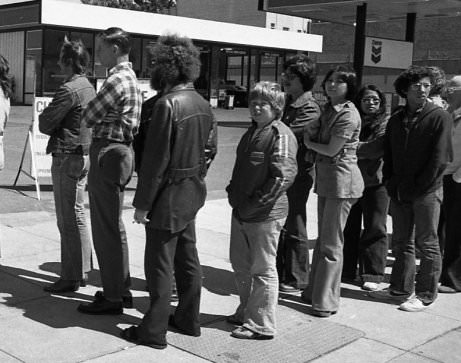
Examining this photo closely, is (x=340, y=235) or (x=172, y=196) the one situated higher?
(x=172, y=196)

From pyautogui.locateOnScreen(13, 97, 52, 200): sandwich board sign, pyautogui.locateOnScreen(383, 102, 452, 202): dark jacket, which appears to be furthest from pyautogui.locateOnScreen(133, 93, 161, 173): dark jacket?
pyautogui.locateOnScreen(13, 97, 52, 200): sandwich board sign

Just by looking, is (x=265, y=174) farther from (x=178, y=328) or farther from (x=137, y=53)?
(x=137, y=53)

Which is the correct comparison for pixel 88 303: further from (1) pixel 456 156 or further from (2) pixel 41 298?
(1) pixel 456 156

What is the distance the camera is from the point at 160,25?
3041 cm

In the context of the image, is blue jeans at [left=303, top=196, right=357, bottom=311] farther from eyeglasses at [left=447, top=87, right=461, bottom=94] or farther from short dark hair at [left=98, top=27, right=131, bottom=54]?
short dark hair at [left=98, top=27, right=131, bottom=54]

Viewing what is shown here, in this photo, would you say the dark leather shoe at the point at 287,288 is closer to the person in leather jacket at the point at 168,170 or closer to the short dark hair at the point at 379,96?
the person in leather jacket at the point at 168,170

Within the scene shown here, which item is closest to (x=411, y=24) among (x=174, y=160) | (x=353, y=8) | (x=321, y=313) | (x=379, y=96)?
(x=353, y=8)

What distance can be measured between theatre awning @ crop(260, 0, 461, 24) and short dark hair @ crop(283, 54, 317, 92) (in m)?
7.94

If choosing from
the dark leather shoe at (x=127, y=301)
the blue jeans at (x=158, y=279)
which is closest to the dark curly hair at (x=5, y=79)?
the dark leather shoe at (x=127, y=301)

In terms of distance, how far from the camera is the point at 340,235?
5.12 metres

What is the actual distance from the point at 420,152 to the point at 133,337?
102 inches

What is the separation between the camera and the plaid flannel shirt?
4.64 metres

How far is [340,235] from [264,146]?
44.0 inches

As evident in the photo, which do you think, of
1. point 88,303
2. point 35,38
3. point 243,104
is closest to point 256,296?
point 88,303
